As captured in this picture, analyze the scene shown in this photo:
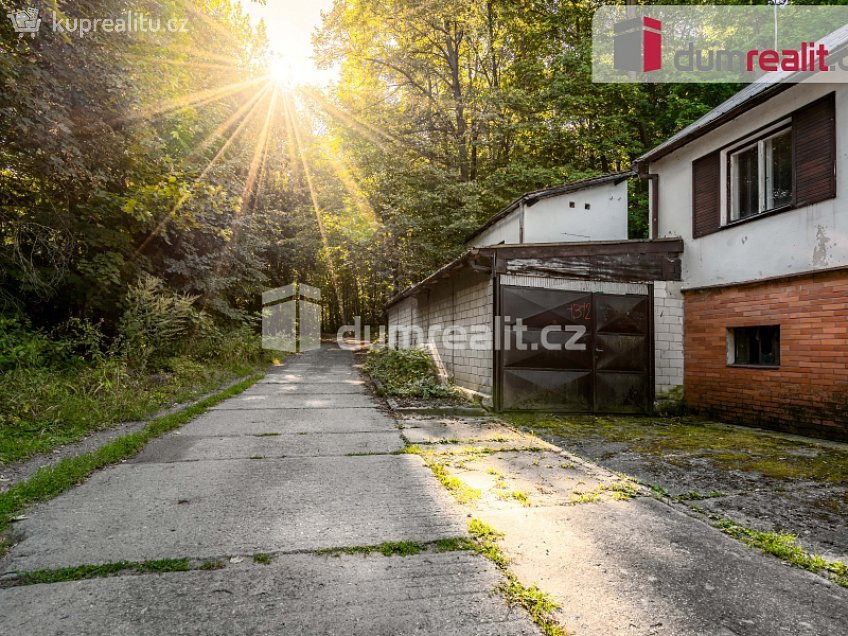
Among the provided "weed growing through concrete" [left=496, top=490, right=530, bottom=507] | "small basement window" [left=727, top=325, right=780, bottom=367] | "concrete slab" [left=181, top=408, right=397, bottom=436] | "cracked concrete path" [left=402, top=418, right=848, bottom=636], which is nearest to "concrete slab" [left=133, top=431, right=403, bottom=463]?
Result: "concrete slab" [left=181, top=408, right=397, bottom=436]

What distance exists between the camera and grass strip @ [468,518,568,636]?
1.91m

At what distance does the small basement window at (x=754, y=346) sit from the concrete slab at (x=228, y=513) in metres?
5.71

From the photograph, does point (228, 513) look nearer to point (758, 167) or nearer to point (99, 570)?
point (99, 570)

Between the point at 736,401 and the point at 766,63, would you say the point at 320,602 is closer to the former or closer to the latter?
the point at 736,401

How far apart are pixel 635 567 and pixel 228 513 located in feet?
8.47

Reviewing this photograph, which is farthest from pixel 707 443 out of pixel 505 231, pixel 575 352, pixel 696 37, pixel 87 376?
pixel 696 37

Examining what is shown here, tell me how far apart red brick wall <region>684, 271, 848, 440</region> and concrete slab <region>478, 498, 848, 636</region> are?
169 inches

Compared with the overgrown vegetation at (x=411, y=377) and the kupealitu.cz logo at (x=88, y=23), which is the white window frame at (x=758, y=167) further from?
the kupealitu.cz logo at (x=88, y=23)

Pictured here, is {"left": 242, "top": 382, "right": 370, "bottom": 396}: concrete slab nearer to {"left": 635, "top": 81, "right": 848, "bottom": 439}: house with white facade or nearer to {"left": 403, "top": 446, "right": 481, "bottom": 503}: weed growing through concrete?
{"left": 403, "top": 446, "right": 481, "bottom": 503}: weed growing through concrete

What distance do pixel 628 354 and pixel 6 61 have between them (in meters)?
9.09

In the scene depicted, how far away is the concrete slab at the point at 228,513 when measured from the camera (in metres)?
2.58

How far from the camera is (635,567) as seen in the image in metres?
2.37

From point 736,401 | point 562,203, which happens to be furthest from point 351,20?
point 736,401

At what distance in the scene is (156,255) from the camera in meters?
10.1
